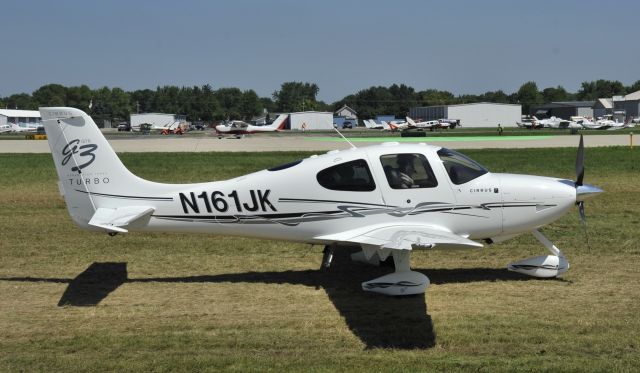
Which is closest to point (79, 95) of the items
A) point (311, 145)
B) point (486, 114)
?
point (486, 114)

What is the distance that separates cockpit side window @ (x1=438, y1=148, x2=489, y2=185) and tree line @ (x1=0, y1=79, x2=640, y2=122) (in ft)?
465

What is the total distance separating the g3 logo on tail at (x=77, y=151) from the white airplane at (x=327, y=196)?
0.04 ft

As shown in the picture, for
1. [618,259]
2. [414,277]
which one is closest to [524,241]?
[618,259]

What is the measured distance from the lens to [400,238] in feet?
25.2

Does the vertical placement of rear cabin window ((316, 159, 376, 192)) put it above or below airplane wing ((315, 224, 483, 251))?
above

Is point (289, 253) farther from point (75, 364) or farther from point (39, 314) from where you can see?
point (75, 364)

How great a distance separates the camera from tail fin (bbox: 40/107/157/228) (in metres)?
8.57

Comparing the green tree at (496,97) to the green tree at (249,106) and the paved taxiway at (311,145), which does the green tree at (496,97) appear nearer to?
the green tree at (249,106)

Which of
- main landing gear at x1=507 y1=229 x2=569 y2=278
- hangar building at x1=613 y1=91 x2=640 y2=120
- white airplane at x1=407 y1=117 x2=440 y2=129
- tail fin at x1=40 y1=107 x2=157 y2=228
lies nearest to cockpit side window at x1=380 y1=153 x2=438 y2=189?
main landing gear at x1=507 y1=229 x2=569 y2=278

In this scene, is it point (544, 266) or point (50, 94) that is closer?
point (544, 266)

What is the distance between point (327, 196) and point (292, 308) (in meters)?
Answer: 1.64

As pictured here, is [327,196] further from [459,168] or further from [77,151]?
[77,151]

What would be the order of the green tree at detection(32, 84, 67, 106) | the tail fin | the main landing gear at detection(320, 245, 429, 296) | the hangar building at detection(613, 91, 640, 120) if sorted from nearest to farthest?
the main landing gear at detection(320, 245, 429, 296) → the tail fin → the hangar building at detection(613, 91, 640, 120) → the green tree at detection(32, 84, 67, 106)

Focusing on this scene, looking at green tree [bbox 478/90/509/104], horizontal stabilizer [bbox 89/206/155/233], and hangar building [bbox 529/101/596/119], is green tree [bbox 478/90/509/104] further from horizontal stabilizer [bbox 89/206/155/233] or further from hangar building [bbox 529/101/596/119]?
horizontal stabilizer [bbox 89/206/155/233]
